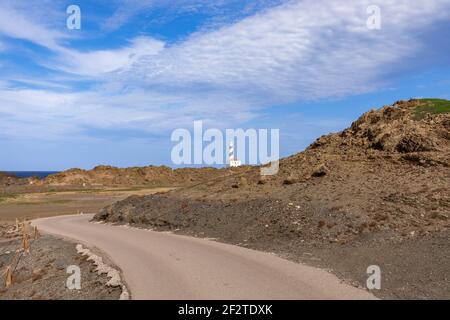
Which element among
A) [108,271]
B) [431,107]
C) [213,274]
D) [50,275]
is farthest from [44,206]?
[213,274]

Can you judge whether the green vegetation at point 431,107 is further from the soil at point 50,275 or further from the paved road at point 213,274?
the soil at point 50,275

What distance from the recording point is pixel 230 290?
1205cm

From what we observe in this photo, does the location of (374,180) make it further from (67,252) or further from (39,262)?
(39,262)

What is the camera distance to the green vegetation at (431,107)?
2927cm

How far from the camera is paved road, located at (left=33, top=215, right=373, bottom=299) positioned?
11844mm

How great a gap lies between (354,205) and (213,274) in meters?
9.33

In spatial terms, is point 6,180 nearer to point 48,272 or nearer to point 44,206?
point 44,206

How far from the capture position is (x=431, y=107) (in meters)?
30.2

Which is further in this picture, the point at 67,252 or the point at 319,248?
the point at 67,252

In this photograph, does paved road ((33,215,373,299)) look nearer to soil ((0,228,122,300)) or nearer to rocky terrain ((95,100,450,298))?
soil ((0,228,122,300))

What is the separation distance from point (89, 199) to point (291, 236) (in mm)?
60198

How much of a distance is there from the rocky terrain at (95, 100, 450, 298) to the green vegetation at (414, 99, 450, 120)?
6 cm

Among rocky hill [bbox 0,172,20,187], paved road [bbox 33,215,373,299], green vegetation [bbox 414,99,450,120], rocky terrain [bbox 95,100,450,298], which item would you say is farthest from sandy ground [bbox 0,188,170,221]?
rocky hill [bbox 0,172,20,187]
